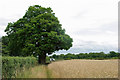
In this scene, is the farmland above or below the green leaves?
below

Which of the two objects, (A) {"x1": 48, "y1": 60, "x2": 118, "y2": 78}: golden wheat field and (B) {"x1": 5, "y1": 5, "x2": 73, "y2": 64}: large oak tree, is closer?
(A) {"x1": 48, "y1": 60, "x2": 118, "y2": 78}: golden wheat field

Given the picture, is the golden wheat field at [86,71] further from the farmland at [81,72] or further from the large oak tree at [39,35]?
the large oak tree at [39,35]

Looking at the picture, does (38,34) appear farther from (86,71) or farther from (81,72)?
(81,72)

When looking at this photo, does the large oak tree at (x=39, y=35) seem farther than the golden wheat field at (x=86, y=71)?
Yes

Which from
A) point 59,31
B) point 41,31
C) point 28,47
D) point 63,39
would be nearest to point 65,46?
point 63,39

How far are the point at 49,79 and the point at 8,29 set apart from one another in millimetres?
23313

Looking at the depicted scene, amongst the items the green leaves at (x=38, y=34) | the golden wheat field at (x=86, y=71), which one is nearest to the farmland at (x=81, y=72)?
the golden wheat field at (x=86, y=71)

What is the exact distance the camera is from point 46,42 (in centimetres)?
2008

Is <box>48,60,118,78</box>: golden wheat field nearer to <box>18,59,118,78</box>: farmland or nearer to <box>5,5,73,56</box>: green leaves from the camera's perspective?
<box>18,59,118,78</box>: farmland

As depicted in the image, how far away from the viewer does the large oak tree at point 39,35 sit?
1966cm

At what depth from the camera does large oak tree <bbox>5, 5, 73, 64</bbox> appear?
64.5 ft

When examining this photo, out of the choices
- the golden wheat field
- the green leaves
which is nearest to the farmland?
the golden wheat field

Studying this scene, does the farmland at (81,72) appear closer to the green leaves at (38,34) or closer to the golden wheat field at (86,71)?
the golden wheat field at (86,71)

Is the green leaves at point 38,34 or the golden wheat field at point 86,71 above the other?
the green leaves at point 38,34
